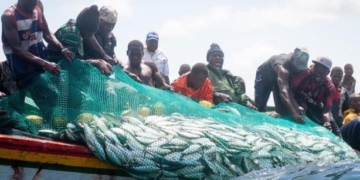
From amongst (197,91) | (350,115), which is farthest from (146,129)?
(350,115)

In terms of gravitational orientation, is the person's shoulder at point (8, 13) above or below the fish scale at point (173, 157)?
above

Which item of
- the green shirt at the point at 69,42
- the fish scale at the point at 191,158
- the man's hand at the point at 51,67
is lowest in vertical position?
the fish scale at the point at 191,158

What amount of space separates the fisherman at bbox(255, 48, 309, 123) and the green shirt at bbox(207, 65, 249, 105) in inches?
12.6

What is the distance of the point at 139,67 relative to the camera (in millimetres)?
8047

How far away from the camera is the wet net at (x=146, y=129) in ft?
19.6

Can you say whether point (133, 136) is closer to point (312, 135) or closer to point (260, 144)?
point (260, 144)

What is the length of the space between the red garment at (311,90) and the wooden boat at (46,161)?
11.6 feet

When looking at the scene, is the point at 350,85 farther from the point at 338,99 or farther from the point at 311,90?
the point at 311,90

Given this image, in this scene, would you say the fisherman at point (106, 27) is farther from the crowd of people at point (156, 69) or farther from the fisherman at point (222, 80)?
the fisherman at point (222, 80)

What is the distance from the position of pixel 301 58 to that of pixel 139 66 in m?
2.15

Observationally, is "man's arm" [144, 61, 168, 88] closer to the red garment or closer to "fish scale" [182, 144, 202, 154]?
the red garment

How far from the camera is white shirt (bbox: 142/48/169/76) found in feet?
32.3

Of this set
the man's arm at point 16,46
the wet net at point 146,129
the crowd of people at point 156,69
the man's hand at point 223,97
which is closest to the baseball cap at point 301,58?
the crowd of people at point 156,69

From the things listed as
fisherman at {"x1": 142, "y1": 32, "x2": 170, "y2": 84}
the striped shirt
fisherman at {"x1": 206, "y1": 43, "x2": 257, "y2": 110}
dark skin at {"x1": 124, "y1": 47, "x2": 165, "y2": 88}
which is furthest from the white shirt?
the striped shirt
